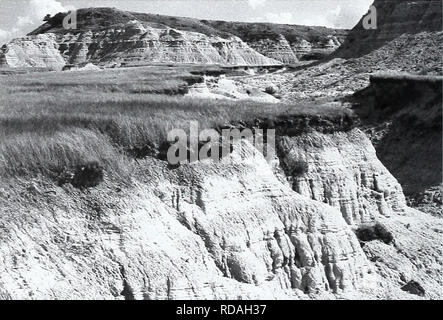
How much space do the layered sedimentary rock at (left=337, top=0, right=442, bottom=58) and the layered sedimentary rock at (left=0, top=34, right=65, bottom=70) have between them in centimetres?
5332

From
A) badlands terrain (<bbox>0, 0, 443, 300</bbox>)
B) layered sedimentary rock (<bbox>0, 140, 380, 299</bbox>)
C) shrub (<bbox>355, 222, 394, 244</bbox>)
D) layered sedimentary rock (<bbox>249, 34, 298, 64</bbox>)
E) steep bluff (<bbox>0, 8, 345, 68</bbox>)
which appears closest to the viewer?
layered sedimentary rock (<bbox>0, 140, 380, 299</bbox>)

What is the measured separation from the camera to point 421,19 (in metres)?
63.7

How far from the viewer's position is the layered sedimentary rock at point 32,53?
4275 inches

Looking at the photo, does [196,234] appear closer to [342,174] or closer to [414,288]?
[342,174]

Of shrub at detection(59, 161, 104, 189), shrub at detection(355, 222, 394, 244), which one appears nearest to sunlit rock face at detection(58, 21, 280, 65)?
shrub at detection(355, 222, 394, 244)

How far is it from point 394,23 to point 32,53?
219 feet

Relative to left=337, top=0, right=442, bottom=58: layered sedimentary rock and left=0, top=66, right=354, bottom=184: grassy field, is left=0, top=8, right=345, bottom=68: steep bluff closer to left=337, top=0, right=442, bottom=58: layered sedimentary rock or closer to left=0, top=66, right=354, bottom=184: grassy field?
left=337, top=0, right=442, bottom=58: layered sedimentary rock

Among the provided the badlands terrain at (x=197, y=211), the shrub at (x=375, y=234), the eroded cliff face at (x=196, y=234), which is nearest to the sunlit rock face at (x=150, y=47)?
the badlands terrain at (x=197, y=211)

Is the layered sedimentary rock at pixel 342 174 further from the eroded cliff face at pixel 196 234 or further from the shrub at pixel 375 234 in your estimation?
the shrub at pixel 375 234

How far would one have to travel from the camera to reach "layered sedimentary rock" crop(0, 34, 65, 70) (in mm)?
108588

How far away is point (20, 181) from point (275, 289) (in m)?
6.15

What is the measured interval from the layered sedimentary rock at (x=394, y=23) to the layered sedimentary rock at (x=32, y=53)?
53.3 metres

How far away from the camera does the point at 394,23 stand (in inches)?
2635
